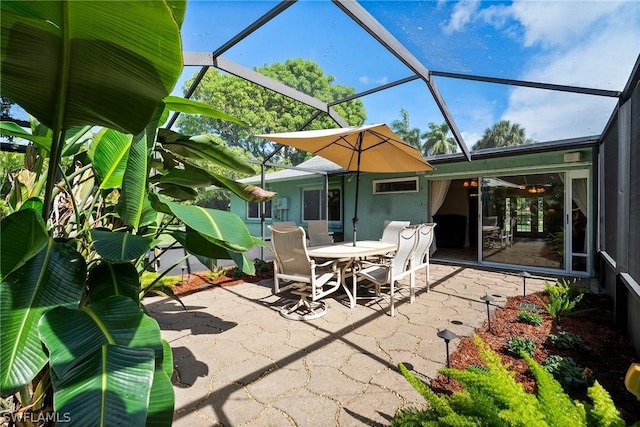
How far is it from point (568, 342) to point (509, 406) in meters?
2.13

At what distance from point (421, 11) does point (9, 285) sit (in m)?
4.63

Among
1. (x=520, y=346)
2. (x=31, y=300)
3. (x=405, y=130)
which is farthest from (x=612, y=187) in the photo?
(x=405, y=130)

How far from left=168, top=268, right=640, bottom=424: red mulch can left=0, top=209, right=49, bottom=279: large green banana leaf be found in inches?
104

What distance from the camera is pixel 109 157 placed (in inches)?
66.4

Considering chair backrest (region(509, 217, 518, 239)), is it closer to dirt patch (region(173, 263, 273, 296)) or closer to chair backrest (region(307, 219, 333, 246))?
chair backrest (region(307, 219, 333, 246))

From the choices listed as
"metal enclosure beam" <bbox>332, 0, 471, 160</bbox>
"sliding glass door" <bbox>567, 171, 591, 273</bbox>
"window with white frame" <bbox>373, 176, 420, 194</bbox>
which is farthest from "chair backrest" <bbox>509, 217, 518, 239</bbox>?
"metal enclosure beam" <bbox>332, 0, 471, 160</bbox>

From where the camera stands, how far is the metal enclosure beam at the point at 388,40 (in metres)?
3.37

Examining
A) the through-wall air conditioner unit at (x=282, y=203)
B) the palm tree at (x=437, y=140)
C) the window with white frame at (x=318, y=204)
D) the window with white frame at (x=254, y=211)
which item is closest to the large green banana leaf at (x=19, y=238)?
the window with white frame at (x=318, y=204)

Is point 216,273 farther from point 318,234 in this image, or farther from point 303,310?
point 303,310

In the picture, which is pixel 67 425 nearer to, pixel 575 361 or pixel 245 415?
pixel 245 415

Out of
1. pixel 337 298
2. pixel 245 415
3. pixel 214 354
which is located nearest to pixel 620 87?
pixel 337 298

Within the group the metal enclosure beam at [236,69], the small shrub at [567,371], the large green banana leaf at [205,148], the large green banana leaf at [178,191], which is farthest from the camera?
the metal enclosure beam at [236,69]

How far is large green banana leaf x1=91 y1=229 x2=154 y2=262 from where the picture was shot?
3.95ft

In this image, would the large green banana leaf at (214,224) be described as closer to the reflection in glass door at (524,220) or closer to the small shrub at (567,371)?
the small shrub at (567,371)
